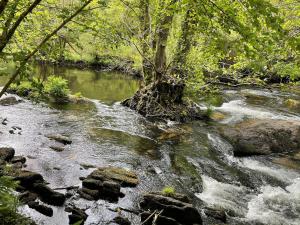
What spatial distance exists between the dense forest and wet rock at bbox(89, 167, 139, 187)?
1.7 inches

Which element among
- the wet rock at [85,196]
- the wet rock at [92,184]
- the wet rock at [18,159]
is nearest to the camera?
the wet rock at [85,196]

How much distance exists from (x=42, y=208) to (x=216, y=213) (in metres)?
4.59

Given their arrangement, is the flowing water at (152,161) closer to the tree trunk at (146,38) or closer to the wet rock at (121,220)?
the wet rock at (121,220)

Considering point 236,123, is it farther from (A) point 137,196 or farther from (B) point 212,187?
(A) point 137,196

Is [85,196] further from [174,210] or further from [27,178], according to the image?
[174,210]

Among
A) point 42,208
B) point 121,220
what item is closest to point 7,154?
point 42,208

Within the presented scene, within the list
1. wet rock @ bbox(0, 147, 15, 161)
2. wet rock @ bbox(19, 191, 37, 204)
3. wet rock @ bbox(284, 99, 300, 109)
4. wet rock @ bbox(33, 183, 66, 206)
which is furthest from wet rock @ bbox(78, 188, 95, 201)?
wet rock @ bbox(284, 99, 300, 109)

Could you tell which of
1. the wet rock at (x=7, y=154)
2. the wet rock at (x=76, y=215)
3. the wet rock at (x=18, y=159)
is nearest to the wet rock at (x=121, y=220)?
the wet rock at (x=76, y=215)

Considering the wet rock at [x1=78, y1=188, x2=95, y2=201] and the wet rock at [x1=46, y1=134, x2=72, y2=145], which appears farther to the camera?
the wet rock at [x1=46, y1=134, x2=72, y2=145]

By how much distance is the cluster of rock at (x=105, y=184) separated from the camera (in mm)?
9820

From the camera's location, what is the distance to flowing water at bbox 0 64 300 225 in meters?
10.4

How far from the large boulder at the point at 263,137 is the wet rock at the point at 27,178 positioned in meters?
9.19

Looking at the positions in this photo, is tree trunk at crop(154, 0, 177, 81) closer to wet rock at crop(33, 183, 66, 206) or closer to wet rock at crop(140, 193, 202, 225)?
wet rock at crop(140, 193, 202, 225)

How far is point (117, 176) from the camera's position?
436 inches
